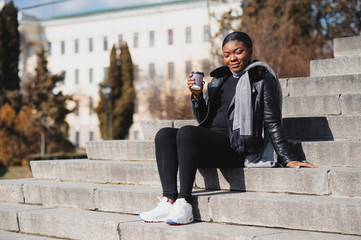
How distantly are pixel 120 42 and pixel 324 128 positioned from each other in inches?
2130

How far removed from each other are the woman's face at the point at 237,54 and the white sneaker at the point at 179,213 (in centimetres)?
146

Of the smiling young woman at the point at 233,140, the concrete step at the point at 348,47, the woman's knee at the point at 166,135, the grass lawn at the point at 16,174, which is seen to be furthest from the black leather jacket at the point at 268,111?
Answer: the grass lawn at the point at 16,174

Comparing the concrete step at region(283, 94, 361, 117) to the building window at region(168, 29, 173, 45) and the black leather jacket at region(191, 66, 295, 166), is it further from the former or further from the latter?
the building window at region(168, 29, 173, 45)

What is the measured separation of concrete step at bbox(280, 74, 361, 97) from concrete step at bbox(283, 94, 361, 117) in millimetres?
440

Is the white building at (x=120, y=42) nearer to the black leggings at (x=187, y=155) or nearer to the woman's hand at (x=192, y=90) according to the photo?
the woman's hand at (x=192, y=90)

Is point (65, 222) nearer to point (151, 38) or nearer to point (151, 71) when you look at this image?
point (151, 71)

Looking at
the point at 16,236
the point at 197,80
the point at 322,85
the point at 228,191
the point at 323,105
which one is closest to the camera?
the point at 197,80

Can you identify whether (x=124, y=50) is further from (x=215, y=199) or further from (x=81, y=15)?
(x=215, y=199)

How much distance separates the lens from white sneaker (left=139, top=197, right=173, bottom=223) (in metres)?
4.80

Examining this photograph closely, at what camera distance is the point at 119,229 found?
5.00 metres

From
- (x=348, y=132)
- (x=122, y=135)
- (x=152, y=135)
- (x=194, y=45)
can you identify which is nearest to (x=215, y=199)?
(x=348, y=132)

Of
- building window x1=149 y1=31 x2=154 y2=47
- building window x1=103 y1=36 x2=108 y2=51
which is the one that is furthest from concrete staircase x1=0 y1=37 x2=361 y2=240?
building window x1=103 y1=36 x2=108 y2=51

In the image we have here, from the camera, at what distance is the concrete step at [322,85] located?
23.1 ft

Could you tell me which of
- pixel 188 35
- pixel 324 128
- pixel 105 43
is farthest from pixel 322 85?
pixel 105 43
